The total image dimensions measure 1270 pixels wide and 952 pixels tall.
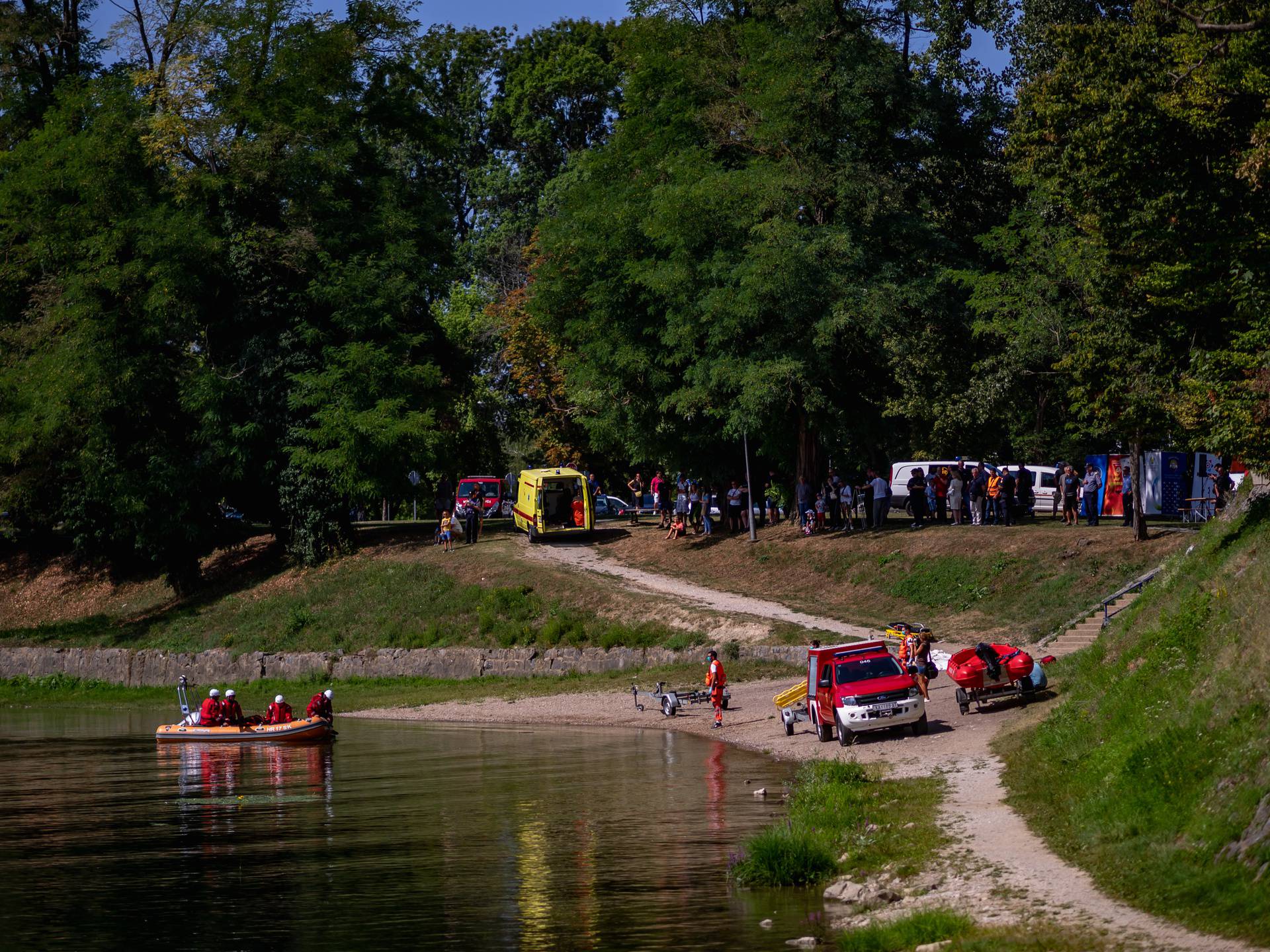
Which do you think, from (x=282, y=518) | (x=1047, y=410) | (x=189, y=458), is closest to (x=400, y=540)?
(x=282, y=518)

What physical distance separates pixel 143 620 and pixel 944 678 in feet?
116

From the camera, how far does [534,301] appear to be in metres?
55.3

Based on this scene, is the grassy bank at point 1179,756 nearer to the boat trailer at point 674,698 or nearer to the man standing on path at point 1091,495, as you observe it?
the boat trailer at point 674,698

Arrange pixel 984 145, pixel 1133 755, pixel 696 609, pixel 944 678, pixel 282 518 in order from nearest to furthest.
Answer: pixel 1133 755
pixel 944 678
pixel 696 609
pixel 984 145
pixel 282 518

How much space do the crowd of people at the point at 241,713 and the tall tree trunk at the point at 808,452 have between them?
20025mm

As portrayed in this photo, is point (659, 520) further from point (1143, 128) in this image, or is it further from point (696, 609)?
point (1143, 128)

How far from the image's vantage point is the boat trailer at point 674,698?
3553cm

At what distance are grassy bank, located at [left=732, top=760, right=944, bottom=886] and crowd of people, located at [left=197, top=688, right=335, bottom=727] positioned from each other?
17.7 metres

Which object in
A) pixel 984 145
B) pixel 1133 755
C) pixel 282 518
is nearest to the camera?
pixel 1133 755

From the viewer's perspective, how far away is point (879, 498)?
157 feet

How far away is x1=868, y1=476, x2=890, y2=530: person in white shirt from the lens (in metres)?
47.8

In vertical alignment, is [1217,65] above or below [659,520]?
above

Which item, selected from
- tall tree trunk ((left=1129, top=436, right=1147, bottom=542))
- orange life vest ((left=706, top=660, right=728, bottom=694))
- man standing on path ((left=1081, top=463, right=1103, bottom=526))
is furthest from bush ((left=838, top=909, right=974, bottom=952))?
man standing on path ((left=1081, top=463, right=1103, bottom=526))

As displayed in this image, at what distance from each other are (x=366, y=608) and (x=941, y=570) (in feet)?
68.9
